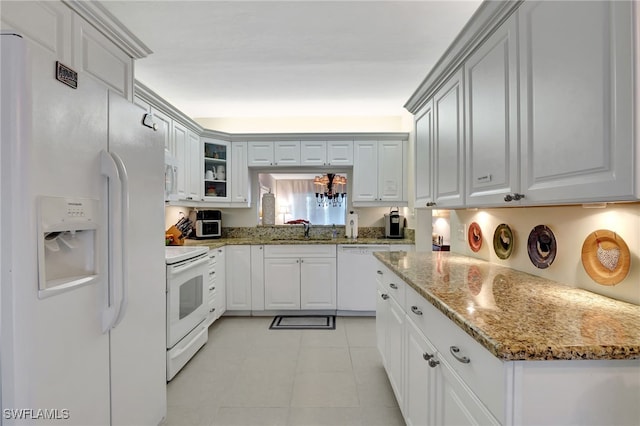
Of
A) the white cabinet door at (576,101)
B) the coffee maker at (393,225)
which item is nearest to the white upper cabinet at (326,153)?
the coffee maker at (393,225)

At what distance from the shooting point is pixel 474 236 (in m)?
2.13

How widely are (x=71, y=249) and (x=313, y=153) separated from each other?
119 inches

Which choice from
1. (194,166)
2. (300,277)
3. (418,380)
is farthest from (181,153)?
(418,380)

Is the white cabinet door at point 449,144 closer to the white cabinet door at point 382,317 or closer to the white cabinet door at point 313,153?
the white cabinet door at point 382,317

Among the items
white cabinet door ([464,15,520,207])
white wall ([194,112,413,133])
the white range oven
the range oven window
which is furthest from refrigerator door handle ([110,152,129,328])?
white wall ([194,112,413,133])

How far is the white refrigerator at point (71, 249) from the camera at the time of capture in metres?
0.85

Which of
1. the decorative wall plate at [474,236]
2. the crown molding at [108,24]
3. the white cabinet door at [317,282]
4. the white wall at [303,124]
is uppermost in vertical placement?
the white wall at [303,124]

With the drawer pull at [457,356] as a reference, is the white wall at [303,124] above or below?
above

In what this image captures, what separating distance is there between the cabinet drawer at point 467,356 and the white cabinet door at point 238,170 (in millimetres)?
3017

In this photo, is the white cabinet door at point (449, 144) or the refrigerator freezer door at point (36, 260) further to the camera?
the white cabinet door at point (449, 144)

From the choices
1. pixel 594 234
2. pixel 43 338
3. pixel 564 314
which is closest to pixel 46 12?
pixel 43 338

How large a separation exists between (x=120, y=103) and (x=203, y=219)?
2552 mm

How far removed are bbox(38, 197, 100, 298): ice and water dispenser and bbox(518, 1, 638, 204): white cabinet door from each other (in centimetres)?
165

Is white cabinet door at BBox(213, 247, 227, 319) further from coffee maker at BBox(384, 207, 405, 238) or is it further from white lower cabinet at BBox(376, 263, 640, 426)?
white lower cabinet at BBox(376, 263, 640, 426)
